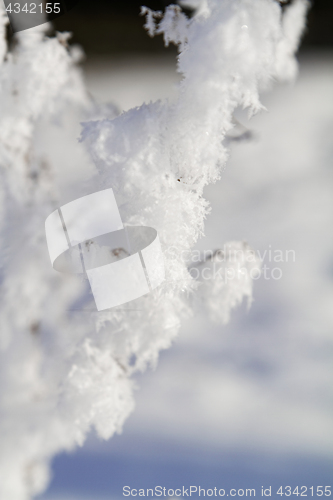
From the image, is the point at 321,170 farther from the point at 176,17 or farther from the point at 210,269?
the point at 176,17

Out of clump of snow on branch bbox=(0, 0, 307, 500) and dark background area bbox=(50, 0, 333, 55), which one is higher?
dark background area bbox=(50, 0, 333, 55)

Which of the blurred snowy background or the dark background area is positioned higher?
the dark background area

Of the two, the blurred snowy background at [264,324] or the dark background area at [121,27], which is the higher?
the dark background area at [121,27]

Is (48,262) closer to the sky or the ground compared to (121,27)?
closer to the ground

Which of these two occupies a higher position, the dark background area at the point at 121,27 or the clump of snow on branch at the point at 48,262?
the dark background area at the point at 121,27

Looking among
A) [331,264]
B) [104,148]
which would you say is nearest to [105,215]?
[104,148]
